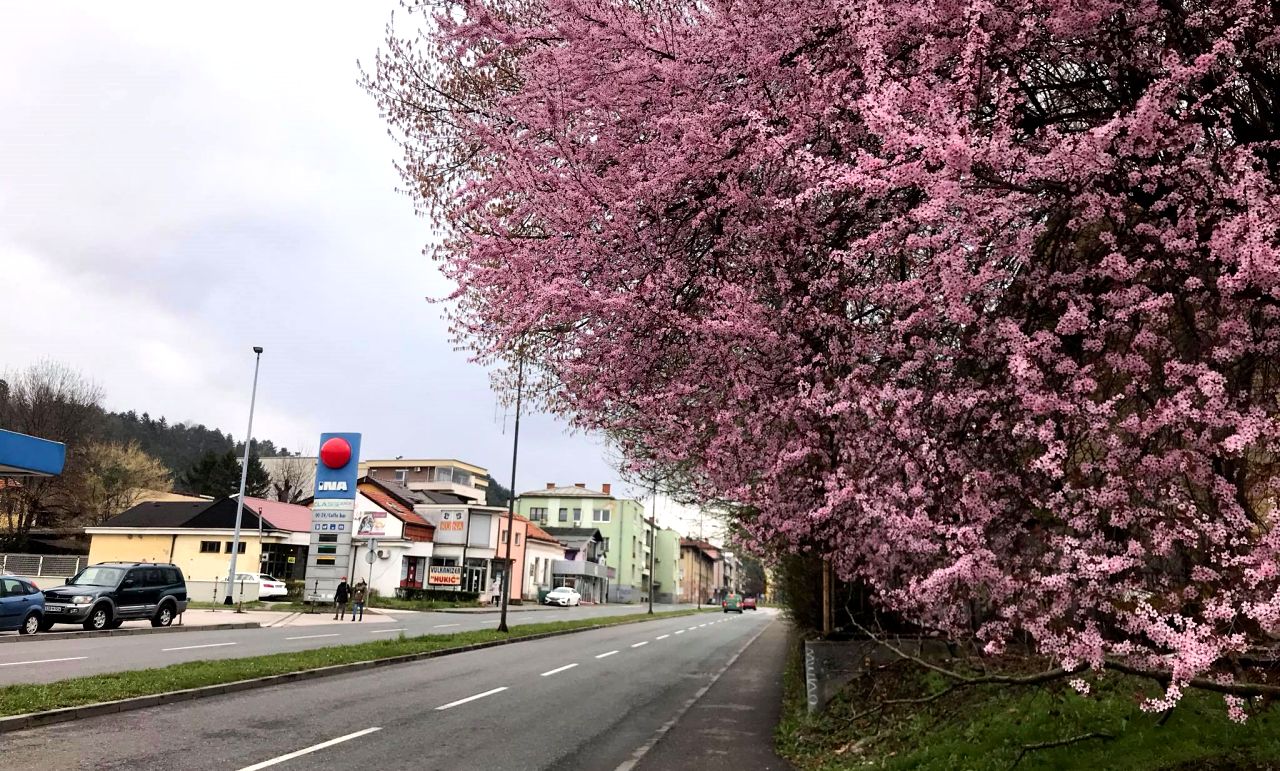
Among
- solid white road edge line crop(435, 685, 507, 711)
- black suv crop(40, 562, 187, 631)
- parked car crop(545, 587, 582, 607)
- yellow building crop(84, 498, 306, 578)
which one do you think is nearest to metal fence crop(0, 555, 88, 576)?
yellow building crop(84, 498, 306, 578)

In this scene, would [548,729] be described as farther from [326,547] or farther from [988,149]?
[326,547]

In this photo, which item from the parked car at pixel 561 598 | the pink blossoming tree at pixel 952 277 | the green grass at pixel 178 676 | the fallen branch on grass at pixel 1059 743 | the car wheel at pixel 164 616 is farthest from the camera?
the parked car at pixel 561 598

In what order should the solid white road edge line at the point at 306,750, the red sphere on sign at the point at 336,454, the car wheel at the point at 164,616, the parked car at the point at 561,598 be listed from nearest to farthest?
the solid white road edge line at the point at 306,750
the car wheel at the point at 164,616
the red sphere on sign at the point at 336,454
the parked car at the point at 561,598

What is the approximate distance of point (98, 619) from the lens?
82.0ft

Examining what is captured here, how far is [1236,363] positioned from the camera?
521 centimetres

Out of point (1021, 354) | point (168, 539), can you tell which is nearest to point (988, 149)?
point (1021, 354)

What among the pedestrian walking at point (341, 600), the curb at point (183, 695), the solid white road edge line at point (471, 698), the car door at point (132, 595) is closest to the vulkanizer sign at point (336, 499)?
the pedestrian walking at point (341, 600)

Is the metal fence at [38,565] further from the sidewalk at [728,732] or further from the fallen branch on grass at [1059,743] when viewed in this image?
the fallen branch on grass at [1059,743]

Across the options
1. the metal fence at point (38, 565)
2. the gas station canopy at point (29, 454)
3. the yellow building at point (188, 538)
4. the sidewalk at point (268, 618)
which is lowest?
the sidewalk at point (268, 618)

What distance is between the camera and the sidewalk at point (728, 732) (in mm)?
9711

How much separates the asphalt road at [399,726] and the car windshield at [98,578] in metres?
13.2

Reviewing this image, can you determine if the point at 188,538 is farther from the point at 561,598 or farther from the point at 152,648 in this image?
the point at 152,648

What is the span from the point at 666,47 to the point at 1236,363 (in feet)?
17.2

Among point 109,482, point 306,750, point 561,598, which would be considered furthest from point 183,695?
point 109,482
